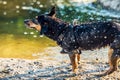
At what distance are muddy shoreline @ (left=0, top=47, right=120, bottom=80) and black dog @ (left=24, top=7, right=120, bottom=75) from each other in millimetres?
324

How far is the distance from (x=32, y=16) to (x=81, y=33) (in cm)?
871

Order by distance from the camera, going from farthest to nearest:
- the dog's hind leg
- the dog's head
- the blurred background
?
the blurred background < the dog's head < the dog's hind leg

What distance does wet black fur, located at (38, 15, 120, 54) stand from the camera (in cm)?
996

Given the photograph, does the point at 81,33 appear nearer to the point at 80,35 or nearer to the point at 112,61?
the point at 80,35

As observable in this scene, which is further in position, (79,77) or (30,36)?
(30,36)

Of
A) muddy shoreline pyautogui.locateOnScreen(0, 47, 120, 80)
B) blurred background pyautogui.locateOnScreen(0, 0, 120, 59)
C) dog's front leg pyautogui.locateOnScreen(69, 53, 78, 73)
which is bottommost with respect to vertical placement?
blurred background pyautogui.locateOnScreen(0, 0, 120, 59)

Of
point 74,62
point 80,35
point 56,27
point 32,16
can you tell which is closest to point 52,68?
point 74,62

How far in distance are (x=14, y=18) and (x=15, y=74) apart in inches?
326

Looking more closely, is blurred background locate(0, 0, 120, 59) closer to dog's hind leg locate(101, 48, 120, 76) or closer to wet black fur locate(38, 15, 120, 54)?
wet black fur locate(38, 15, 120, 54)

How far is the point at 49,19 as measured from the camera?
10.4m

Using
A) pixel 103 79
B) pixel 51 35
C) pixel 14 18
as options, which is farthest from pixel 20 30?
pixel 103 79

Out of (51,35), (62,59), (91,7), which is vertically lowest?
(91,7)

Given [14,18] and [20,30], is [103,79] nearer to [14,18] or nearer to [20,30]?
[20,30]

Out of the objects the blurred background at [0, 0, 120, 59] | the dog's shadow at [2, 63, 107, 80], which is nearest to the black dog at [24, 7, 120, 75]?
the dog's shadow at [2, 63, 107, 80]
